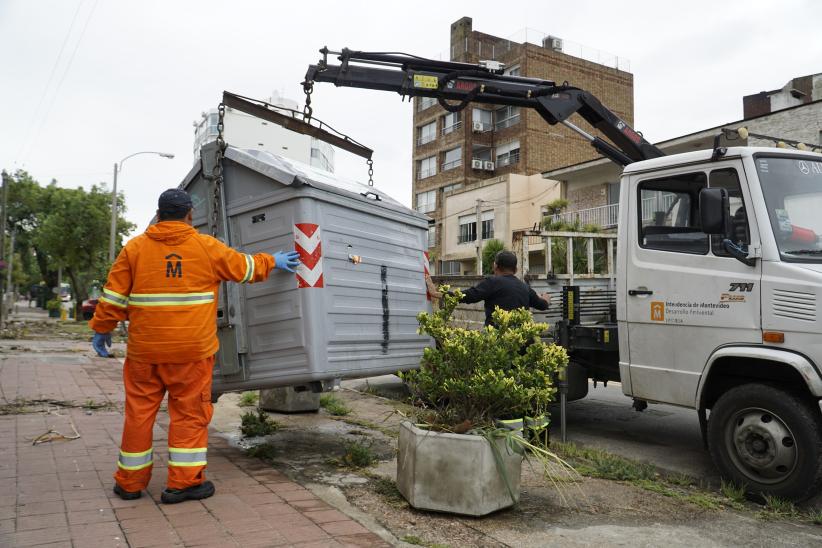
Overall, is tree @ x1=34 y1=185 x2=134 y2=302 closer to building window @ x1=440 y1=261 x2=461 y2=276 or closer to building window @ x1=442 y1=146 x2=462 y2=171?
building window @ x1=440 y1=261 x2=461 y2=276

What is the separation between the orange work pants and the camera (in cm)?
400

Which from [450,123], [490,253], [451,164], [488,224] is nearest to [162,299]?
[490,253]

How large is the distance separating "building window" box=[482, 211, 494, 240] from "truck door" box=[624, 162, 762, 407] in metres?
27.9

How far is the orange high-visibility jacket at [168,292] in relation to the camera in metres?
4.06

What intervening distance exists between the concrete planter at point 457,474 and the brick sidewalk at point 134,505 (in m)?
0.47

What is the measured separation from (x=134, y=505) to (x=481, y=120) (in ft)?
123

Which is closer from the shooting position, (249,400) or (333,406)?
(333,406)

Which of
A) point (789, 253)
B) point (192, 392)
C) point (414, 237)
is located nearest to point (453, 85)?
point (414, 237)

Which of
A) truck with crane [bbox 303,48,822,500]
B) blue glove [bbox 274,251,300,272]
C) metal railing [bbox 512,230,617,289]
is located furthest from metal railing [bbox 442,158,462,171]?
blue glove [bbox 274,251,300,272]

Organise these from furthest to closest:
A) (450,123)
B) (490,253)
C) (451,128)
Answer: (450,123)
(451,128)
(490,253)

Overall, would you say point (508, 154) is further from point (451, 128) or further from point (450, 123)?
point (450, 123)

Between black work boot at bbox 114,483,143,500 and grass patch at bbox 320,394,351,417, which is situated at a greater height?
black work boot at bbox 114,483,143,500

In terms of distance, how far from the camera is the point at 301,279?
4.57 m

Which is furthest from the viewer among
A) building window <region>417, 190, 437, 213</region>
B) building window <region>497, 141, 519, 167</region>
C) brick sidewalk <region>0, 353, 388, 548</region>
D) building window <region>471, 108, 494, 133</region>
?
building window <region>417, 190, 437, 213</region>
